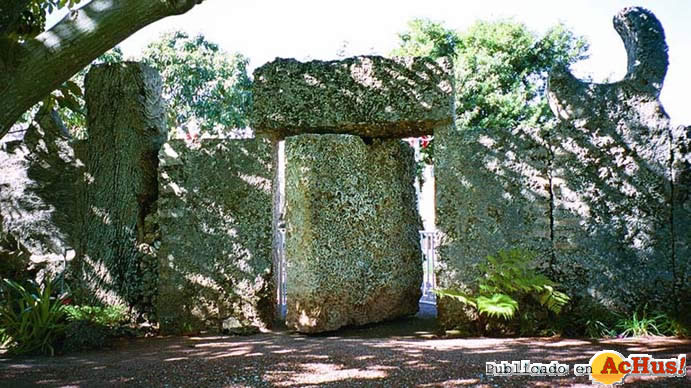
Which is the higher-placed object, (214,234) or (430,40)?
(430,40)

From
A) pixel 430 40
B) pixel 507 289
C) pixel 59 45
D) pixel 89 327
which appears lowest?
pixel 89 327

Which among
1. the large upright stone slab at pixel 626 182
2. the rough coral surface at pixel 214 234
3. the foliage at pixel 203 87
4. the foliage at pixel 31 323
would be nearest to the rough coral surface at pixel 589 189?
the large upright stone slab at pixel 626 182

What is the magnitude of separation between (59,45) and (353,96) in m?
2.82

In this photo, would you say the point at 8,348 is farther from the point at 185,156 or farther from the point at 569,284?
the point at 569,284

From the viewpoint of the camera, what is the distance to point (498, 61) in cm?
1633

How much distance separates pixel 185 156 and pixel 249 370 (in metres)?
2.69

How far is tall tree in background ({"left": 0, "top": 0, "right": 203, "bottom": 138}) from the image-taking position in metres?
2.67

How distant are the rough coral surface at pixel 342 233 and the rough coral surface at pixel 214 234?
0.41 m

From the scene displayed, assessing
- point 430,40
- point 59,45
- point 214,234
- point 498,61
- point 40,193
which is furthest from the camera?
point 430,40

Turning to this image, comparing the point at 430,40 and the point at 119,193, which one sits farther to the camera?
the point at 430,40

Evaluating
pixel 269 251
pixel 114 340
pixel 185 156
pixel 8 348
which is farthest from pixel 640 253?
pixel 8 348

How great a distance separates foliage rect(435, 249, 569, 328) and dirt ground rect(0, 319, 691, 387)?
289 mm

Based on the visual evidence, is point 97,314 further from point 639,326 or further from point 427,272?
point 639,326

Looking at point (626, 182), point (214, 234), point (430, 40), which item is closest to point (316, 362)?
point (214, 234)
